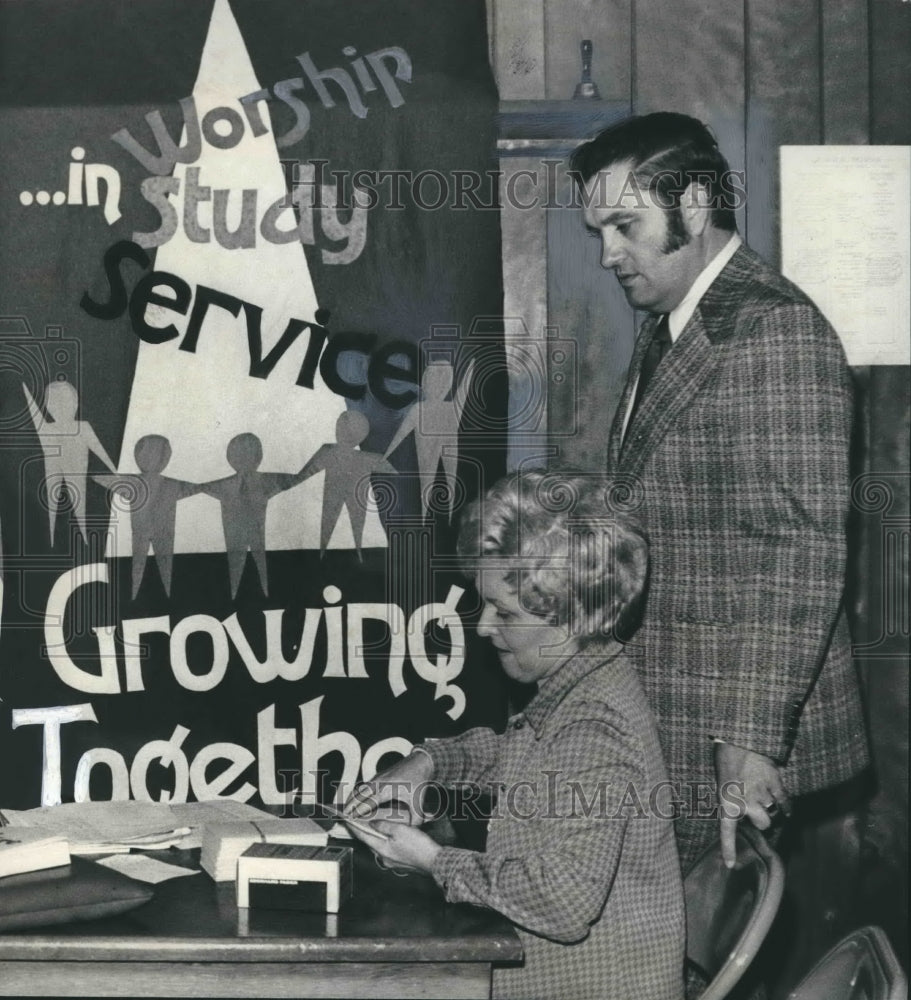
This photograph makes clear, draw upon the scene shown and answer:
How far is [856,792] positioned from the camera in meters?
3.17

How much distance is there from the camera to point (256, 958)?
1.86m

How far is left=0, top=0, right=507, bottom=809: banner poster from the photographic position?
3049mm

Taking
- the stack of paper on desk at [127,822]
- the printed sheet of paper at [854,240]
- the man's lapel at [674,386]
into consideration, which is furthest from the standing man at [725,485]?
the stack of paper on desk at [127,822]

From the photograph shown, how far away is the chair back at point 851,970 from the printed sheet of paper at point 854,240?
1.58 meters

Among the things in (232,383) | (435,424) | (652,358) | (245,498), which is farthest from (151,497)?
(652,358)

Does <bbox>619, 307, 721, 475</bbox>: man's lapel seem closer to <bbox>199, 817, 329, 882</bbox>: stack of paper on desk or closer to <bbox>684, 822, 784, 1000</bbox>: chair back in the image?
<bbox>684, 822, 784, 1000</bbox>: chair back

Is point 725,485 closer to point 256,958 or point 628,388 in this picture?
point 628,388

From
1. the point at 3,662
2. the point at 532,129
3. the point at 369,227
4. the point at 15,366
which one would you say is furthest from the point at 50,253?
the point at 532,129

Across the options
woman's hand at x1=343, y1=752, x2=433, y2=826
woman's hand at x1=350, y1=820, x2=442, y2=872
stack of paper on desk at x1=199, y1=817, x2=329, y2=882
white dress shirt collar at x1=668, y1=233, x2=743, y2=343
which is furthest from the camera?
white dress shirt collar at x1=668, y1=233, x2=743, y2=343

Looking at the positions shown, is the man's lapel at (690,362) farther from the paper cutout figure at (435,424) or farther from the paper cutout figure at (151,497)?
the paper cutout figure at (151,497)

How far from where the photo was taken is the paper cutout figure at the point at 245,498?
3102 millimetres

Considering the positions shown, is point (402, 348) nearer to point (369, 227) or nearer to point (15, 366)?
point (369, 227)

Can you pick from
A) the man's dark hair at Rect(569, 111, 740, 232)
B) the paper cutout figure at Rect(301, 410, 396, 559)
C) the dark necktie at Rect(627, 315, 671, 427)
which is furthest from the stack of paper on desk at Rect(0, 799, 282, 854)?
the man's dark hair at Rect(569, 111, 740, 232)

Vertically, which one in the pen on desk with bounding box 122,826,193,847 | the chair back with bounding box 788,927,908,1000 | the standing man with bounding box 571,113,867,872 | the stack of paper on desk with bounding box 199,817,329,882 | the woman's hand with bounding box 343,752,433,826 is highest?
the standing man with bounding box 571,113,867,872
